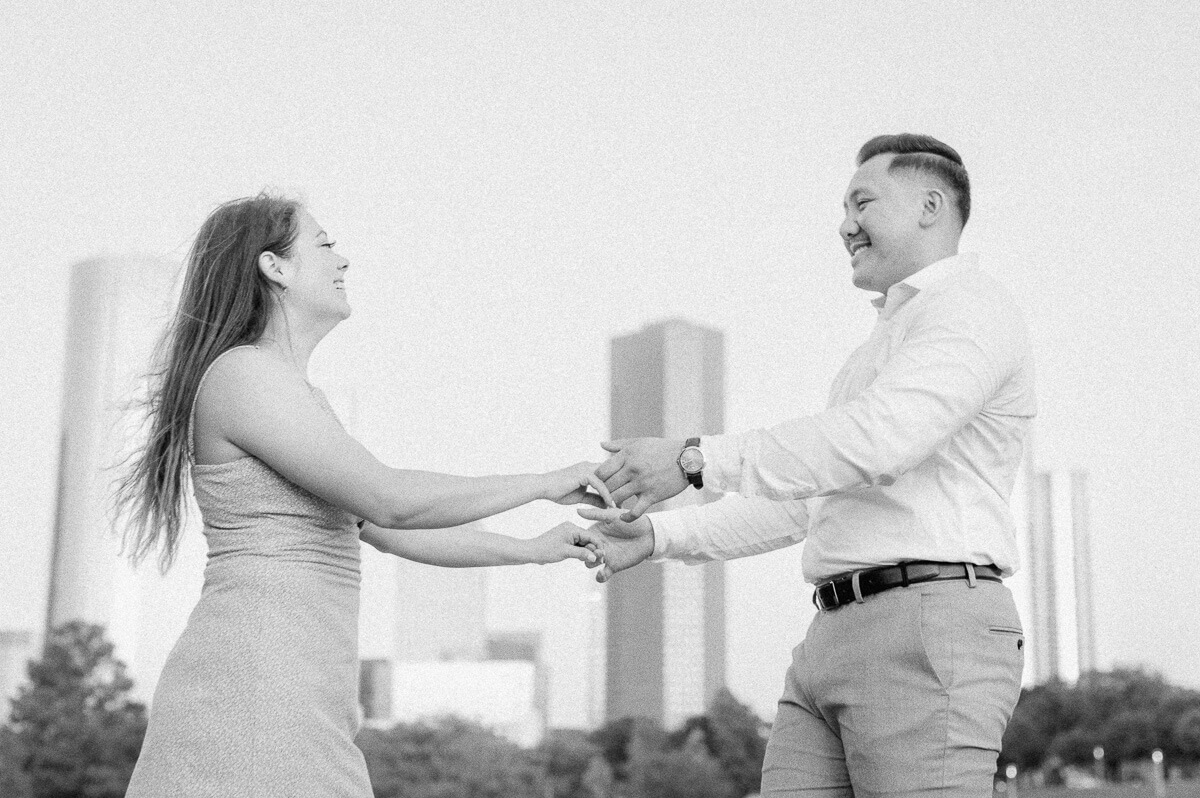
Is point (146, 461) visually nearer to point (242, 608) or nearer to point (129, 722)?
point (242, 608)

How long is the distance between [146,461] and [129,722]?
49608mm

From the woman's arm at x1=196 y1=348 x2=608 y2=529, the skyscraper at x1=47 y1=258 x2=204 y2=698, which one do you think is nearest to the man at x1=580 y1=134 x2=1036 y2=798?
the woman's arm at x1=196 y1=348 x2=608 y2=529

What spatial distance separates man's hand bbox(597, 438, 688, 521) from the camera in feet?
12.3

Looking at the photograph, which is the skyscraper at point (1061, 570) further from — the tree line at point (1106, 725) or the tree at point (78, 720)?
the tree at point (78, 720)

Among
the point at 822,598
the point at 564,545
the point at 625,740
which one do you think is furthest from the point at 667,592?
the point at 822,598

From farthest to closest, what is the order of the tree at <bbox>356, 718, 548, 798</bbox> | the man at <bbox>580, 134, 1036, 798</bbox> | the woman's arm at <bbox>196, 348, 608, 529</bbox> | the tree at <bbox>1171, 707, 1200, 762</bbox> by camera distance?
1. the tree at <bbox>1171, 707, 1200, 762</bbox>
2. the tree at <bbox>356, 718, 548, 798</bbox>
3. the man at <bbox>580, 134, 1036, 798</bbox>
4. the woman's arm at <bbox>196, 348, 608, 529</bbox>

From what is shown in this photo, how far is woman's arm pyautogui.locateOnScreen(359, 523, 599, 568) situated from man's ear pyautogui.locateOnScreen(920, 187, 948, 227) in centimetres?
142

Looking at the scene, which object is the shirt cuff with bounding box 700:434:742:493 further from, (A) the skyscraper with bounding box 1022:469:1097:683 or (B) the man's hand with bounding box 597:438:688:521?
(A) the skyscraper with bounding box 1022:469:1097:683

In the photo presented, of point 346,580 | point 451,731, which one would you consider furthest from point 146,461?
point 451,731

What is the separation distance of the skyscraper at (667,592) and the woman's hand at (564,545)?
155m

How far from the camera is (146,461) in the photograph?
3279 mm

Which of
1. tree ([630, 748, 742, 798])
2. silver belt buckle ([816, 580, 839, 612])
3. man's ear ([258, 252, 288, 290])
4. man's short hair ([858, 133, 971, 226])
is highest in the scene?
man's short hair ([858, 133, 971, 226])

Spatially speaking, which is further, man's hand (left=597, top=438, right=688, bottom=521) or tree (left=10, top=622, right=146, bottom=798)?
tree (left=10, top=622, right=146, bottom=798)

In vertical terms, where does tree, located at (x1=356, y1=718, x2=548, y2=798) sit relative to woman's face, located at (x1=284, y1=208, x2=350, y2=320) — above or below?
below
